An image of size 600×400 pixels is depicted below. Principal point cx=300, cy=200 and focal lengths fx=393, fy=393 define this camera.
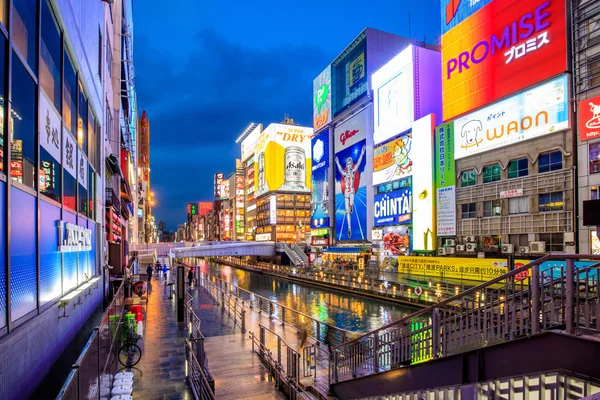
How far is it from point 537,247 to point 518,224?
2837 millimetres

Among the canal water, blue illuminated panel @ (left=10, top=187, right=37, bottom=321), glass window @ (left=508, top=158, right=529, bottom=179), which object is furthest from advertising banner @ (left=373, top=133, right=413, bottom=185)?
blue illuminated panel @ (left=10, top=187, right=37, bottom=321)

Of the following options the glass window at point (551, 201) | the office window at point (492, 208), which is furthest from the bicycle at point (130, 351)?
the office window at point (492, 208)

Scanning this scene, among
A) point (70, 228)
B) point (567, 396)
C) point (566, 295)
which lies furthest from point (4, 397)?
point (566, 295)

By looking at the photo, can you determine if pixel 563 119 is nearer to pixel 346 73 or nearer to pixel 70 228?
pixel 70 228

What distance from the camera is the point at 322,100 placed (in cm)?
7706

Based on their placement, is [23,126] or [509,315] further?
[23,126]

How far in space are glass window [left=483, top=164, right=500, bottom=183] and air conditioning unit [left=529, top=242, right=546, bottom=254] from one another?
6.87m

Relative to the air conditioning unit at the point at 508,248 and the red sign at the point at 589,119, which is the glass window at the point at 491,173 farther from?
the red sign at the point at 589,119

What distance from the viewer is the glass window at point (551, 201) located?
28.3 meters

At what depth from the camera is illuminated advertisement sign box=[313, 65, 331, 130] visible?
74000mm

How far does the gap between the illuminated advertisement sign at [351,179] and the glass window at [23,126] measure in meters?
53.3

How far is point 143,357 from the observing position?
40.5 feet

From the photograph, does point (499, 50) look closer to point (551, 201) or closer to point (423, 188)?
point (551, 201)

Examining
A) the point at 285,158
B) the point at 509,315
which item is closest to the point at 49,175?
the point at 509,315
